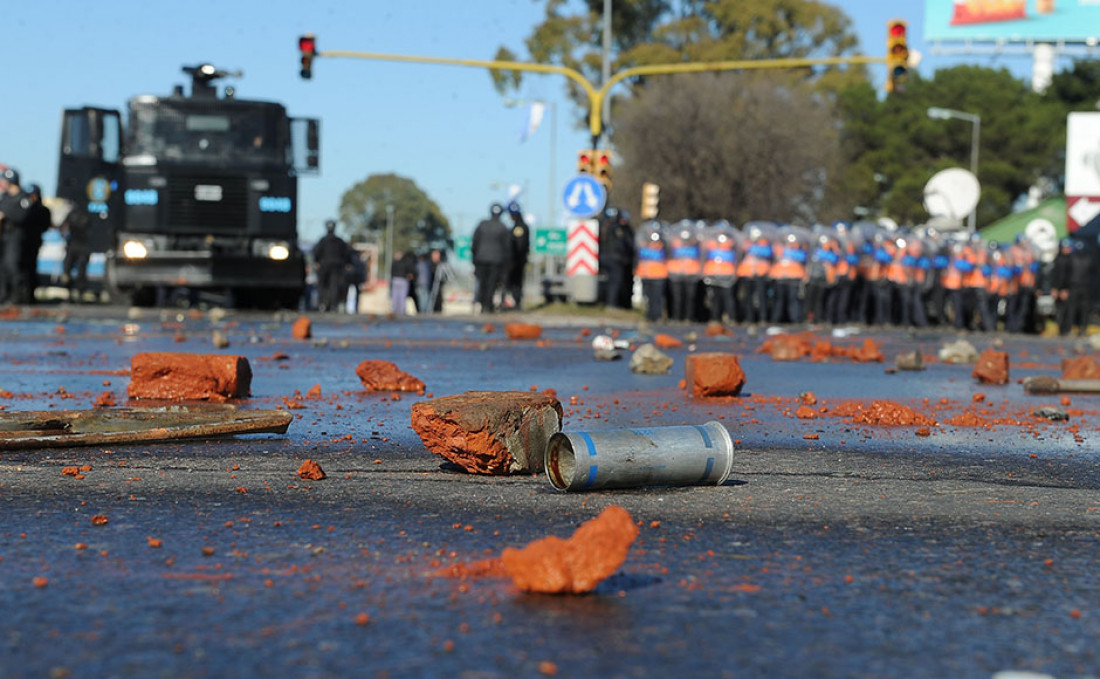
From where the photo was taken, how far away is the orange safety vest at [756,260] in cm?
2816

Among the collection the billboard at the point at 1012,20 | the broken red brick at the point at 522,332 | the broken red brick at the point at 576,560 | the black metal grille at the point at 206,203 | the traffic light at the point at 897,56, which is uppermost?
the billboard at the point at 1012,20

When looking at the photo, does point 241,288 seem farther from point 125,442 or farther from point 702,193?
point 702,193

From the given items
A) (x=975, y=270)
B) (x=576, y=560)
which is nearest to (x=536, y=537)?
(x=576, y=560)

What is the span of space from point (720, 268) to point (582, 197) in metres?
2.72

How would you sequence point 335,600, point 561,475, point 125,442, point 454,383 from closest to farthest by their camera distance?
1. point 335,600
2. point 561,475
3. point 125,442
4. point 454,383

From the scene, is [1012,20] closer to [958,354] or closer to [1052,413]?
[958,354]

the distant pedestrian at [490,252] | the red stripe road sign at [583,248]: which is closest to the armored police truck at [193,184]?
the distant pedestrian at [490,252]

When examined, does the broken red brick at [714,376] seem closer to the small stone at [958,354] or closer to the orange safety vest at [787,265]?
the small stone at [958,354]

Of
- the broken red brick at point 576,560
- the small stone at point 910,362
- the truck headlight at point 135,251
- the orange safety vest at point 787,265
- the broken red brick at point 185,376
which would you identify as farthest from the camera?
the orange safety vest at point 787,265

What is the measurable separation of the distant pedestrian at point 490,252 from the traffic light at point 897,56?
7.25 meters

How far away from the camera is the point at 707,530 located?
15.1ft

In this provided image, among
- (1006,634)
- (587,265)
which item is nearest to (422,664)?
(1006,634)

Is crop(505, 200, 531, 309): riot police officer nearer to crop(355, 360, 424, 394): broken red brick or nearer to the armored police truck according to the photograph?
the armored police truck

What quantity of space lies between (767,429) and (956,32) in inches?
2750
